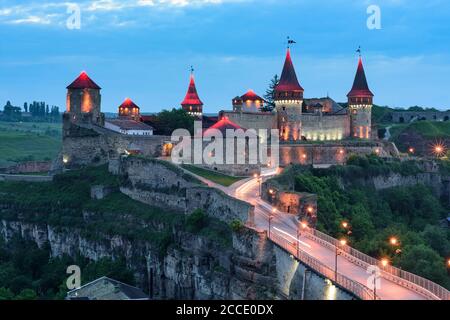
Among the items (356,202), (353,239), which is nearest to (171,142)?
(356,202)

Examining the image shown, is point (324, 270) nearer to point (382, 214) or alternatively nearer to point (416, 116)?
point (382, 214)

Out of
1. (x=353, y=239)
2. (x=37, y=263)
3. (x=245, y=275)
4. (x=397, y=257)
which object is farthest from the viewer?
(x=37, y=263)

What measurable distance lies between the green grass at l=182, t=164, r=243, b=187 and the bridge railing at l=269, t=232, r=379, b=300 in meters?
17.0

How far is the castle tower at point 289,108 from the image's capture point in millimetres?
86250

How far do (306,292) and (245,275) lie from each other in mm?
7978

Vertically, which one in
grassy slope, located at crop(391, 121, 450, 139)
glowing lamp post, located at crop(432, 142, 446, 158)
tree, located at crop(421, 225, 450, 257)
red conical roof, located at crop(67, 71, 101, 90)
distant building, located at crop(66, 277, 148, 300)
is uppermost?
red conical roof, located at crop(67, 71, 101, 90)

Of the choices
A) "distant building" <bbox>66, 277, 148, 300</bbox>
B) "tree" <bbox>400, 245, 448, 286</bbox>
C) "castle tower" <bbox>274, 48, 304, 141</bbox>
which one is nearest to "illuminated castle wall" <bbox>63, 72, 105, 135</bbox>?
"castle tower" <bbox>274, 48, 304, 141</bbox>

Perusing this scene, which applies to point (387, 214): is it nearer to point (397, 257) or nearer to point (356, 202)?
point (356, 202)

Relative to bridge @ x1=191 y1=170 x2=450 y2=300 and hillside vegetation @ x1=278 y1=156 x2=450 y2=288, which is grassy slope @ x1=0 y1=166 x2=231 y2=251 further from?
hillside vegetation @ x1=278 y1=156 x2=450 y2=288

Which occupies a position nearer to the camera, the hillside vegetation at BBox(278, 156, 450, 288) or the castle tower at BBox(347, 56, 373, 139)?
the hillside vegetation at BBox(278, 156, 450, 288)

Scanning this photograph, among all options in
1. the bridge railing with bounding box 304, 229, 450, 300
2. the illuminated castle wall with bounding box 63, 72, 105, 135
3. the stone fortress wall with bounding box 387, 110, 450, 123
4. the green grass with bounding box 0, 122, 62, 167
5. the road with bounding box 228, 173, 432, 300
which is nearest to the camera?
the bridge railing with bounding box 304, 229, 450, 300

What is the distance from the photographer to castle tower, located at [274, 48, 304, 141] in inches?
3396

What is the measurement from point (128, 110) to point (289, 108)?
1840cm
